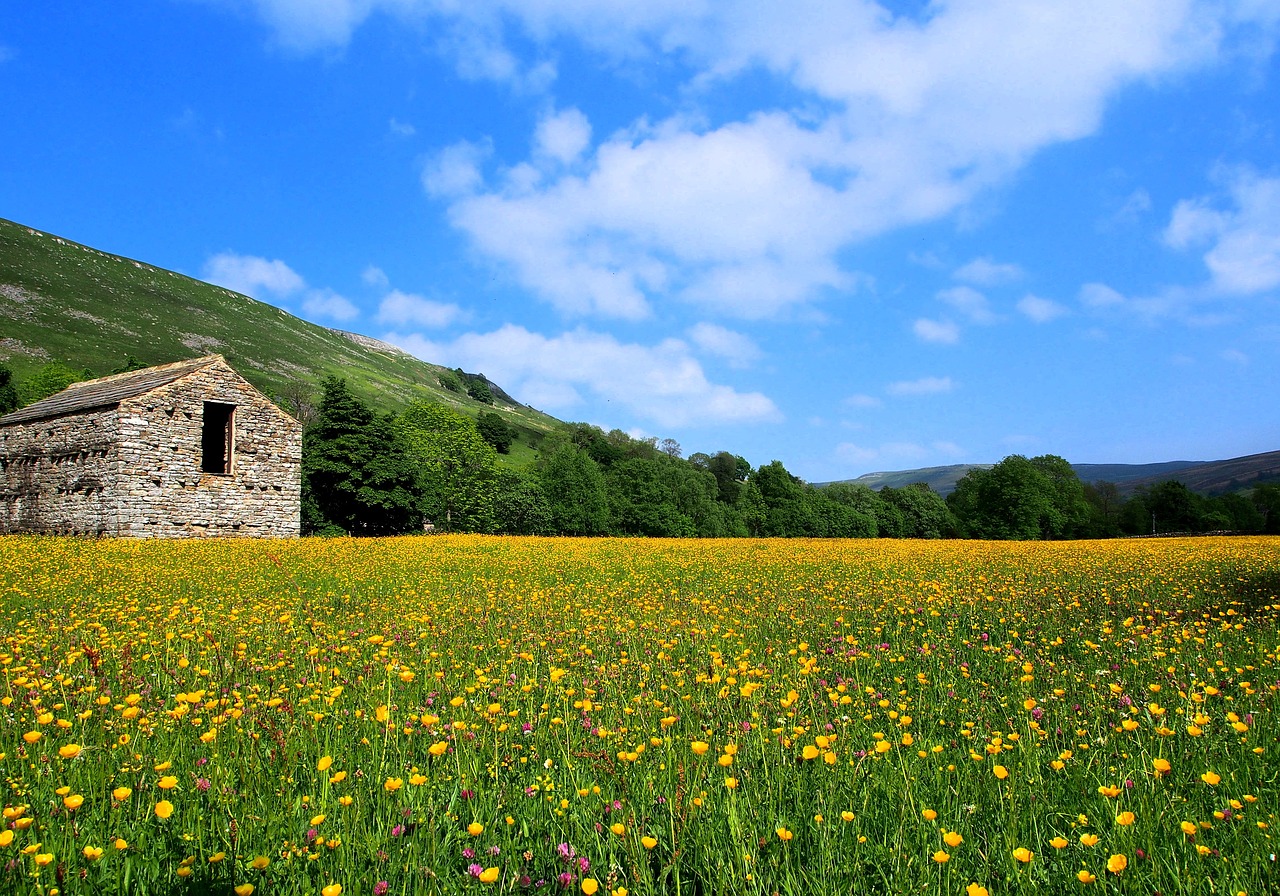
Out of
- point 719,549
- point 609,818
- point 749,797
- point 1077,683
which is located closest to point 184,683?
point 609,818

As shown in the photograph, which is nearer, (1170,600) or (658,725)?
(658,725)

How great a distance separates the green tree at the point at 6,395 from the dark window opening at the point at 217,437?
148 feet

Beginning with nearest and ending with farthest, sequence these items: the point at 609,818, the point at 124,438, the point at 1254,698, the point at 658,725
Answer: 1. the point at 609,818
2. the point at 658,725
3. the point at 1254,698
4. the point at 124,438

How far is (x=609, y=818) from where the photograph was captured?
300cm

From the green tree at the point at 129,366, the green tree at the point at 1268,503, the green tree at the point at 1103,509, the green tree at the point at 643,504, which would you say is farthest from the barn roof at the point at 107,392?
the green tree at the point at 1268,503

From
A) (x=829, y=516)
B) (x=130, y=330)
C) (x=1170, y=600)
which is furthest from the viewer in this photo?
(x=130, y=330)

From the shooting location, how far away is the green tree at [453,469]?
54906 mm

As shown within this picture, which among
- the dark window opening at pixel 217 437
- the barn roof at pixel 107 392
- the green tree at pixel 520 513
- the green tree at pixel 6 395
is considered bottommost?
the green tree at pixel 520 513

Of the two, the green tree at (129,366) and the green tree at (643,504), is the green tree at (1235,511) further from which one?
the green tree at (129,366)

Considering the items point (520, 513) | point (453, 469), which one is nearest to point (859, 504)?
point (520, 513)

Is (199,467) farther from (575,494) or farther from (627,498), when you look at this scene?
(627,498)

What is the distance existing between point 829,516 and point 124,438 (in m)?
76.9

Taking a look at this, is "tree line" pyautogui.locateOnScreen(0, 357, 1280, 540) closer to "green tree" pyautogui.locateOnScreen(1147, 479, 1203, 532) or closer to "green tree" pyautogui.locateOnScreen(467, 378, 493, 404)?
"green tree" pyautogui.locateOnScreen(1147, 479, 1203, 532)

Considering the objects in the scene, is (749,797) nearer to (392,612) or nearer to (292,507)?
(392,612)
